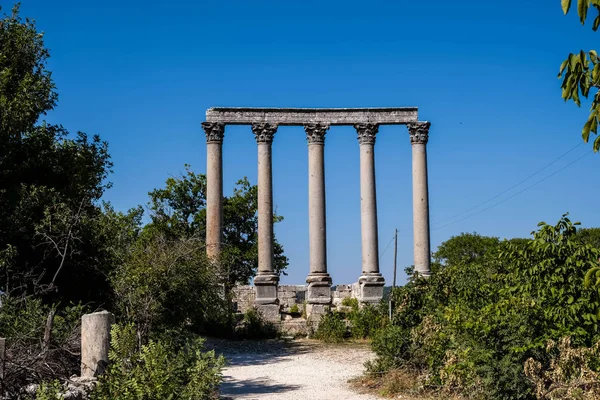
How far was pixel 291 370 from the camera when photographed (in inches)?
811

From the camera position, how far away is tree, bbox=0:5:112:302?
1967 centimetres

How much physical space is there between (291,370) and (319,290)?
1026 cm

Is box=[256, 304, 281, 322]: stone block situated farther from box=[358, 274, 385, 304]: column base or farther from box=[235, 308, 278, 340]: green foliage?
box=[358, 274, 385, 304]: column base

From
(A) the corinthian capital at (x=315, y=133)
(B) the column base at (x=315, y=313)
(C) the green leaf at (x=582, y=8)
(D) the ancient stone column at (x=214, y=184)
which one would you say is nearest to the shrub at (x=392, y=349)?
(B) the column base at (x=315, y=313)

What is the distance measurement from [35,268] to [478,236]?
4990 cm

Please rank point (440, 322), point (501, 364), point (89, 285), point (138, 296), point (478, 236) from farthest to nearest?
1. point (478, 236)
2. point (89, 285)
3. point (138, 296)
4. point (440, 322)
5. point (501, 364)

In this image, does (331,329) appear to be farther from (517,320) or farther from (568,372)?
(568,372)

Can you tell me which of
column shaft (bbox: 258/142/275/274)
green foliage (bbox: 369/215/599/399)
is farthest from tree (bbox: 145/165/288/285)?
green foliage (bbox: 369/215/599/399)

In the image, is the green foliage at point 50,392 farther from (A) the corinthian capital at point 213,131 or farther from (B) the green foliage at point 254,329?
(A) the corinthian capital at point 213,131

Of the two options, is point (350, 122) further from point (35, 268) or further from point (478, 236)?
point (478, 236)

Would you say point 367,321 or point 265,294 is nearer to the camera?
point 367,321

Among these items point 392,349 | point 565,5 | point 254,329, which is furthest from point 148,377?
point 254,329

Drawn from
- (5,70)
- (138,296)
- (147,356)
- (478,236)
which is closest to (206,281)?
(138,296)

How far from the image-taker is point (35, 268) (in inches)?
793
